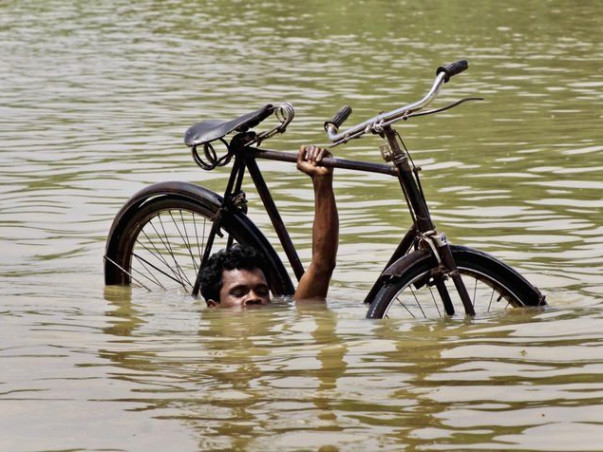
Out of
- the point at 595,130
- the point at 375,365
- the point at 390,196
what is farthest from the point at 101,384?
the point at 595,130

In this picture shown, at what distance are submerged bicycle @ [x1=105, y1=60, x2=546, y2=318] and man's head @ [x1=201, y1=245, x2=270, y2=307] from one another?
140 mm

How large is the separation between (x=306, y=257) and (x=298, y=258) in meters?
1.88

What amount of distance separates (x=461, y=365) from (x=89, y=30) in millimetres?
24450

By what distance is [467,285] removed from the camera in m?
7.70

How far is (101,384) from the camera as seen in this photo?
5918mm

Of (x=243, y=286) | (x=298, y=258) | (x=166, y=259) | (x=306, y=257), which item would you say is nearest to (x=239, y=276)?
(x=243, y=286)

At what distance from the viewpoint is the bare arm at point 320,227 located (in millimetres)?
7098

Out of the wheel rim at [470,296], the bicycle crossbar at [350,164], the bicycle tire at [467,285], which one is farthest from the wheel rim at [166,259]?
the bicycle tire at [467,285]

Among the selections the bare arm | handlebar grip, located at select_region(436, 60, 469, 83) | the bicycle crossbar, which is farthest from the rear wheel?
handlebar grip, located at select_region(436, 60, 469, 83)

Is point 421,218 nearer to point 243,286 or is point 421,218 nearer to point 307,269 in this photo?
point 307,269

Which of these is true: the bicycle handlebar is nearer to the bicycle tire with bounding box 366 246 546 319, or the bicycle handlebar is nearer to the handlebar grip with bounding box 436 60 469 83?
the handlebar grip with bounding box 436 60 469 83

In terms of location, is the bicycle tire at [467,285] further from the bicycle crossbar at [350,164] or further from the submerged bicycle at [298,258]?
the bicycle crossbar at [350,164]

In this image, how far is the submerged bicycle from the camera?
6.91m

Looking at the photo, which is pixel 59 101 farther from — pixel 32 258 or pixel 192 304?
pixel 192 304
